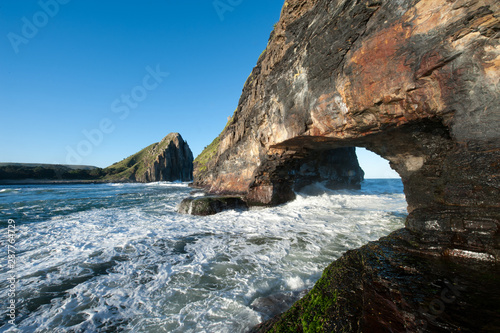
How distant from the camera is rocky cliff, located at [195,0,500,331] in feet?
14.3

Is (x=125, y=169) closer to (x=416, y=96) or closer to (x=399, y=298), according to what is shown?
(x=416, y=96)

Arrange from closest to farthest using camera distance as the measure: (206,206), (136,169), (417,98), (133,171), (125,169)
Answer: (417,98) < (206,206) < (133,171) < (136,169) < (125,169)

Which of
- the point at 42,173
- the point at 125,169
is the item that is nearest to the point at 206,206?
the point at 42,173

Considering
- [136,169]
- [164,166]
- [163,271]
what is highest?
[136,169]

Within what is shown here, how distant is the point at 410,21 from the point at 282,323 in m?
8.12

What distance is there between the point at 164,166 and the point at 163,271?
249 feet

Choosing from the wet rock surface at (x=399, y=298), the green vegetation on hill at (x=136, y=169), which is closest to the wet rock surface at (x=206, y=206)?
the wet rock surface at (x=399, y=298)

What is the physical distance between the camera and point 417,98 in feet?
19.3

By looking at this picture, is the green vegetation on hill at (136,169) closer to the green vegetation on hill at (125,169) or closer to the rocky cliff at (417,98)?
the green vegetation on hill at (125,169)

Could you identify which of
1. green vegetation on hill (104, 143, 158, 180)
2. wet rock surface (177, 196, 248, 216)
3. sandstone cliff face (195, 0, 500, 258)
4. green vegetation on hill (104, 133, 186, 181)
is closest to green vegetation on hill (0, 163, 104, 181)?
green vegetation on hill (104, 143, 158, 180)

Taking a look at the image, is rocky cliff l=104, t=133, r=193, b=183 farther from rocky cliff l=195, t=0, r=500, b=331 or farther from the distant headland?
rocky cliff l=195, t=0, r=500, b=331

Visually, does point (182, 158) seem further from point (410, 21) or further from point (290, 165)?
point (410, 21)

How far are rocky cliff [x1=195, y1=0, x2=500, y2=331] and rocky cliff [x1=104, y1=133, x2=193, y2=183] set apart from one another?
235 ft

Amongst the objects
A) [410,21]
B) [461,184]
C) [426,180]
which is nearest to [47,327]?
[461,184]
